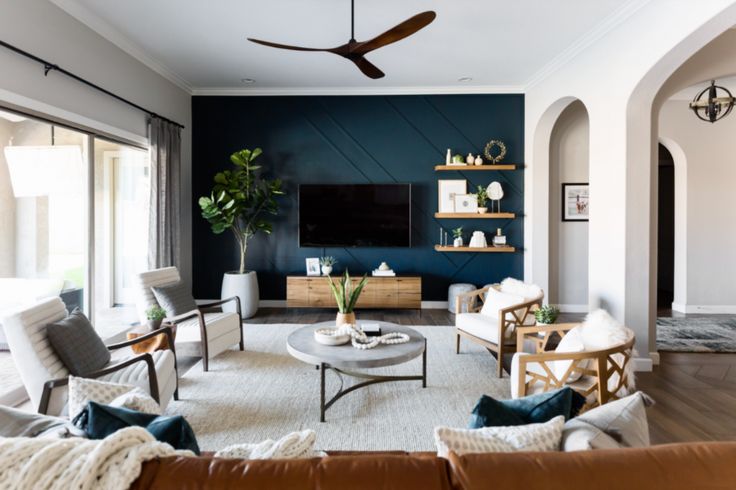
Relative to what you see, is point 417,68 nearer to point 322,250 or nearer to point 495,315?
point 322,250

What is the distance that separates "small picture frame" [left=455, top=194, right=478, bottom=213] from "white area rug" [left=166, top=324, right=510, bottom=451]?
2399 mm

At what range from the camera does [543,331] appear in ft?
9.31

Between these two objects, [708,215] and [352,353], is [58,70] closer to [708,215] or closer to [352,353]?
[352,353]

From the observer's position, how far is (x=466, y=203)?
225 inches

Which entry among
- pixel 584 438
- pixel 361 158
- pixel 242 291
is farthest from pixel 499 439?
pixel 361 158

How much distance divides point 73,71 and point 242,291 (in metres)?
2.90

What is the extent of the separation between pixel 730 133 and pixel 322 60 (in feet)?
18.7

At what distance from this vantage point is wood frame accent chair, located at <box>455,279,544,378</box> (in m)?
3.32

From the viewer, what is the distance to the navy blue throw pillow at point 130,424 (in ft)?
3.72

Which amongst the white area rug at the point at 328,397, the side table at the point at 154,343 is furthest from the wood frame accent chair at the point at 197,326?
the side table at the point at 154,343

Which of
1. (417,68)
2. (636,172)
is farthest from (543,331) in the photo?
(417,68)

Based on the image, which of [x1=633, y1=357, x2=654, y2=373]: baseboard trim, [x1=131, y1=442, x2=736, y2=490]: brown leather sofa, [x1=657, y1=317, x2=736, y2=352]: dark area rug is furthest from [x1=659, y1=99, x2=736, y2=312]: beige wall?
[x1=131, y1=442, x2=736, y2=490]: brown leather sofa

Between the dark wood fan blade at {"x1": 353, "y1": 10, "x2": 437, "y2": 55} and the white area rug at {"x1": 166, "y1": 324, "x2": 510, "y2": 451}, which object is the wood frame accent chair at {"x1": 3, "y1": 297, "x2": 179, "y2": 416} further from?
the dark wood fan blade at {"x1": 353, "y1": 10, "x2": 437, "y2": 55}

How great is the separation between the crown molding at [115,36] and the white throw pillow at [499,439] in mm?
4208
